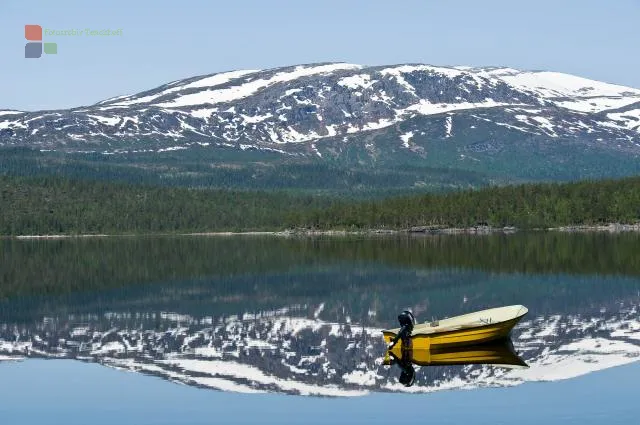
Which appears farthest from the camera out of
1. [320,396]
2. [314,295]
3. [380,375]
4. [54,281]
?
[54,281]

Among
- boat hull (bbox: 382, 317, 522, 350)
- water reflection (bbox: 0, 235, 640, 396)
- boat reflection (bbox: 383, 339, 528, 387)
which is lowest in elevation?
water reflection (bbox: 0, 235, 640, 396)

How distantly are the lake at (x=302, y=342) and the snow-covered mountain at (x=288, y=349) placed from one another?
15cm

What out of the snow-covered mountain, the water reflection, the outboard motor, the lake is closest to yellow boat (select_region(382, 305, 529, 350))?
the outboard motor

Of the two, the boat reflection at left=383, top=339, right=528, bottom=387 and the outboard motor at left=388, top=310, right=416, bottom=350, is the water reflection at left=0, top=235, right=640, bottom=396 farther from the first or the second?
the outboard motor at left=388, top=310, right=416, bottom=350

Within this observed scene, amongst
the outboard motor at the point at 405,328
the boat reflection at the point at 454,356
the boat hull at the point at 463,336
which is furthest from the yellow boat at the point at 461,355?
the outboard motor at the point at 405,328

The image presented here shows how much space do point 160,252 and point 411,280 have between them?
3120 inches

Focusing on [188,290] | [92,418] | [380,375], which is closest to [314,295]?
[188,290]

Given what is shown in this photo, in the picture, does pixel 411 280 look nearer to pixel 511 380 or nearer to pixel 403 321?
pixel 403 321

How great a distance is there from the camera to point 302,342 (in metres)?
65.3

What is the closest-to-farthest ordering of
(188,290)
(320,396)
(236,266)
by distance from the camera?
(320,396), (188,290), (236,266)

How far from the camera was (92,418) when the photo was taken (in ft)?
150

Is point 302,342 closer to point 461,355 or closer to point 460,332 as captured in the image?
point 460,332

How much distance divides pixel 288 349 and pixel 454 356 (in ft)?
34.1

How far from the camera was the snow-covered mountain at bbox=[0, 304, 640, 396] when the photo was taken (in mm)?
52031
